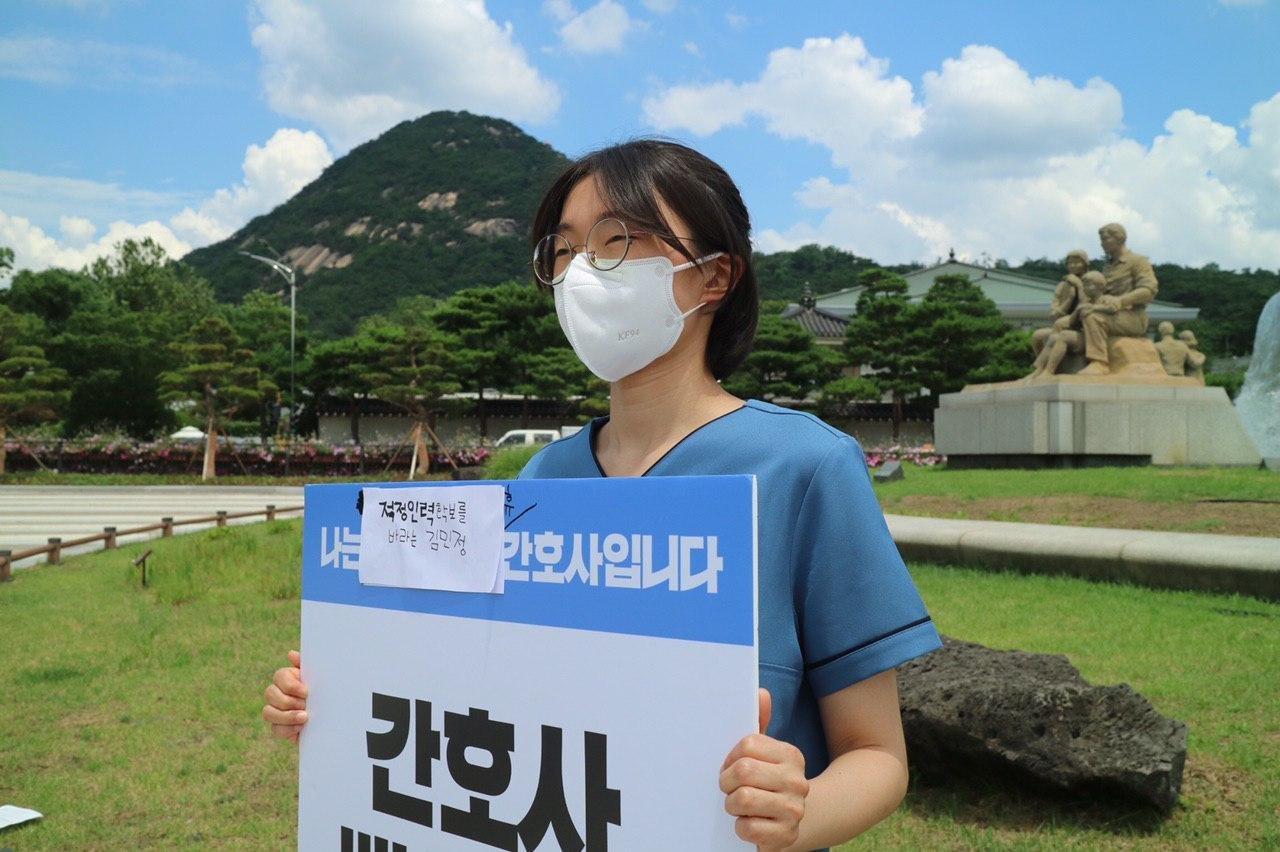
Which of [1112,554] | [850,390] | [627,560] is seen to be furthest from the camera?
[850,390]

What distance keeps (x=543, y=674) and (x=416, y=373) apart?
2939cm

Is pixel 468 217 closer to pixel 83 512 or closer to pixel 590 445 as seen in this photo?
pixel 83 512

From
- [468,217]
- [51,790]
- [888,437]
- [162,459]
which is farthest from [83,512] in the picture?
[468,217]

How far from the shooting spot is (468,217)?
8725 cm

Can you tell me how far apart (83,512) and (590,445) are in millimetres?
21355

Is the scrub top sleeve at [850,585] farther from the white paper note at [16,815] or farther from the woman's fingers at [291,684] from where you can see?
the white paper note at [16,815]

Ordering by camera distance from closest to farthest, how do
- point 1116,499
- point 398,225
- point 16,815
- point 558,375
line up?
point 16,815, point 1116,499, point 558,375, point 398,225

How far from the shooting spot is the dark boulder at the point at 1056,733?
3.33 metres

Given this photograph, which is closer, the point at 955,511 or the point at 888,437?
the point at 955,511

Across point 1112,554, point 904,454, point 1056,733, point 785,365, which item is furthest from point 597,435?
point 904,454

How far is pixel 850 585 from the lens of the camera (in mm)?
1226

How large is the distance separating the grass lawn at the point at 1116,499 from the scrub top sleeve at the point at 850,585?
27.3 feet

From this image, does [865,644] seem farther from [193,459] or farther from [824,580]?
[193,459]

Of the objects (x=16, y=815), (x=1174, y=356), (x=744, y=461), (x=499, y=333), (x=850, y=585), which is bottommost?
(x=16, y=815)
